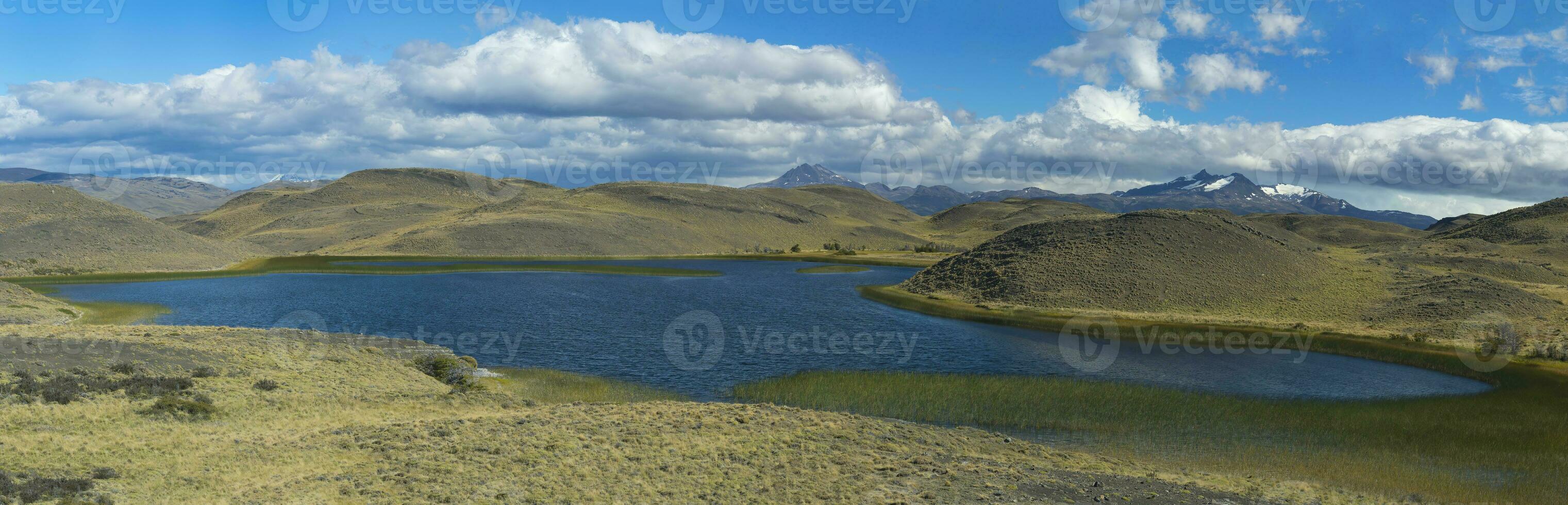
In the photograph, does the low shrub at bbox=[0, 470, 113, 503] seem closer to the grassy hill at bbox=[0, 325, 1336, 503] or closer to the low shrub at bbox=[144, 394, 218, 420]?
the grassy hill at bbox=[0, 325, 1336, 503]

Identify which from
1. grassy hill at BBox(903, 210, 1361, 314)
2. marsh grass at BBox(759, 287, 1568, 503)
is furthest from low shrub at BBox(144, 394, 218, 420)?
grassy hill at BBox(903, 210, 1361, 314)

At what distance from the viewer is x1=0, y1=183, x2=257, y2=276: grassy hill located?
309 ft

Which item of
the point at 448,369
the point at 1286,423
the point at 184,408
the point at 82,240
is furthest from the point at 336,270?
the point at 1286,423

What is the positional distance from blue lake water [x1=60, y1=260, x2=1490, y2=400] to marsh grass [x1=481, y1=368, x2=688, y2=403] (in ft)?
4.01

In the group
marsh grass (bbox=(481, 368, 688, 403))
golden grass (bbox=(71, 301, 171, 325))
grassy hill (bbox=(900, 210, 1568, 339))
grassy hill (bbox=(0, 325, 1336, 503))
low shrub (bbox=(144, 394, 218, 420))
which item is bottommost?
golden grass (bbox=(71, 301, 171, 325))

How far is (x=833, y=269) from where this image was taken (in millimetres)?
125125

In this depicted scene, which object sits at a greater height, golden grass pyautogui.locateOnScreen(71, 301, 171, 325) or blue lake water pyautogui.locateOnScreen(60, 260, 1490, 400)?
blue lake water pyautogui.locateOnScreen(60, 260, 1490, 400)

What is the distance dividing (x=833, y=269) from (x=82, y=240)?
102434 millimetres

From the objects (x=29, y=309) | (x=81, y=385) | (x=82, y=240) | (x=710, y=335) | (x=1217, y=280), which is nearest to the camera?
(x=81, y=385)

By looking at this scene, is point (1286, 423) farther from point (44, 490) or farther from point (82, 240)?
point (82, 240)

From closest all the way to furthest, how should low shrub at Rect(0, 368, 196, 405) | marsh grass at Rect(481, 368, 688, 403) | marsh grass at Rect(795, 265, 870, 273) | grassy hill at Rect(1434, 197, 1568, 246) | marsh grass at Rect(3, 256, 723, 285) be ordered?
1. low shrub at Rect(0, 368, 196, 405)
2. marsh grass at Rect(481, 368, 688, 403)
3. marsh grass at Rect(3, 256, 723, 285)
4. marsh grass at Rect(795, 265, 870, 273)
5. grassy hill at Rect(1434, 197, 1568, 246)

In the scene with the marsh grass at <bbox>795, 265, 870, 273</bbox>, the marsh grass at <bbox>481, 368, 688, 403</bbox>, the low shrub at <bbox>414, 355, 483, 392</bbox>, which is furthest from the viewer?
the marsh grass at <bbox>795, 265, 870, 273</bbox>

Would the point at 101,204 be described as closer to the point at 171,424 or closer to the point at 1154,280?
the point at 171,424

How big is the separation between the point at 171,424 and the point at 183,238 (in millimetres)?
119332
